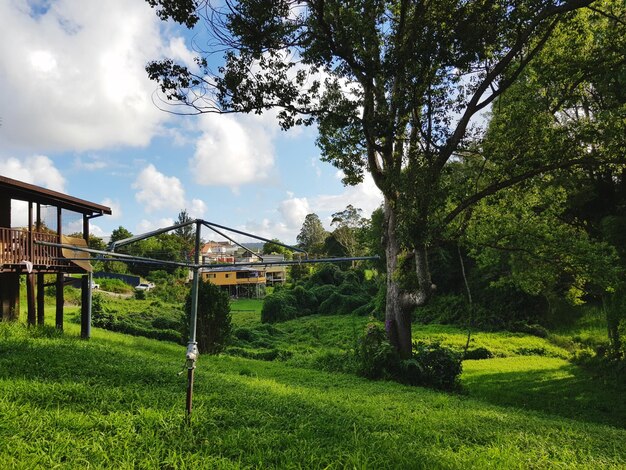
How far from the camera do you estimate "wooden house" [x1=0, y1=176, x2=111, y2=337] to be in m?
10.5

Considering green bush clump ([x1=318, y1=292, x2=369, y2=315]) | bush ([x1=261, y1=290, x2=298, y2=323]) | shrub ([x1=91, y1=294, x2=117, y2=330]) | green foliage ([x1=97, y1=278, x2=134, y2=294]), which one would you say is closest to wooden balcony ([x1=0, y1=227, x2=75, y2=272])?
shrub ([x1=91, y1=294, x2=117, y2=330])

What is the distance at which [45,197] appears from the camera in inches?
469

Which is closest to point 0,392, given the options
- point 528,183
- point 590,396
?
point 528,183

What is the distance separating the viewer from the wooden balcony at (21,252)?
33.7 ft

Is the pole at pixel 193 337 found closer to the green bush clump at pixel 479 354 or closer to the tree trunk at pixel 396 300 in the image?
the tree trunk at pixel 396 300

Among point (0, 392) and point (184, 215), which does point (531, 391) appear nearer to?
point (0, 392)

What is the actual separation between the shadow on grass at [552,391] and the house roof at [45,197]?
12440 mm

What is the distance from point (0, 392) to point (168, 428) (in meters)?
2.04

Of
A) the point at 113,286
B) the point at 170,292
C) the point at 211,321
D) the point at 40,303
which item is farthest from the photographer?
the point at 170,292

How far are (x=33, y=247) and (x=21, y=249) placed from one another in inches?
16.4

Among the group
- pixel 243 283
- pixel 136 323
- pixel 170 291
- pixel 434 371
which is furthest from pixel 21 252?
pixel 243 283

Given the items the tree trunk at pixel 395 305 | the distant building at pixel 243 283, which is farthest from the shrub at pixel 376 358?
the distant building at pixel 243 283

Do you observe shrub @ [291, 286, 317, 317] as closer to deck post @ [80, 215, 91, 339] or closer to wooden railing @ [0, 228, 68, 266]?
deck post @ [80, 215, 91, 339]

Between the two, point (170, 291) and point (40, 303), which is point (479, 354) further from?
point (170, 291)
